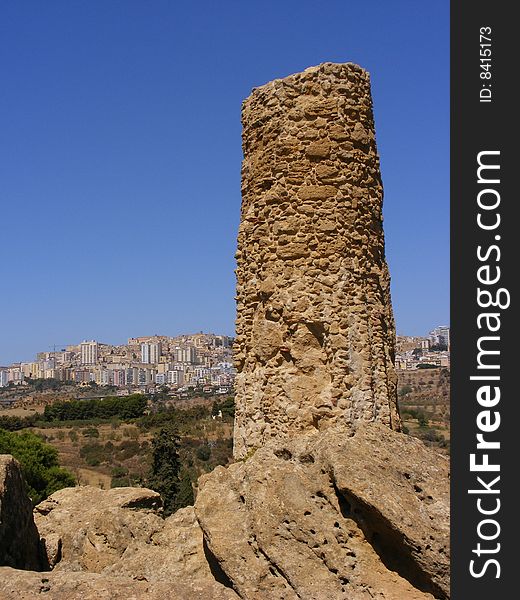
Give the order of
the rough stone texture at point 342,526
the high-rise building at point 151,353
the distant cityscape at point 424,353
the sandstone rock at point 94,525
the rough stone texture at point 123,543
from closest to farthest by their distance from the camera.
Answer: the rough stone texture at point 342,526, the rough stone texture at point 123,543, the sandstone rock at point 94,525, the distant cityscape at point 424,353, the high-rise building at point 151,353

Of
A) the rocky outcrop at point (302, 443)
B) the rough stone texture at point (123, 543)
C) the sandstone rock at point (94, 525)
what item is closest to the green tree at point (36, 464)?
the sandstone rock at point (94, 525)

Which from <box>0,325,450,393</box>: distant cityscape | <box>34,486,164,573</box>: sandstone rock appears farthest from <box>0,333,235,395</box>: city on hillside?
<box>34,486,164,573</box>: sandstone rock

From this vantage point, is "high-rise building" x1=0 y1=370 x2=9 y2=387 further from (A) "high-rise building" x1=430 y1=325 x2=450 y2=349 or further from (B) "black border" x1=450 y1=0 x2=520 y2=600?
(B) "black border" x1=450 y1=0 x2=520 y2=600

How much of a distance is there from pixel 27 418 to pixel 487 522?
2209 inches

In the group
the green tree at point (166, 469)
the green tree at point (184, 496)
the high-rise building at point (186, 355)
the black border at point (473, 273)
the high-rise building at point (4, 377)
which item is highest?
the black border at point (473, 273)

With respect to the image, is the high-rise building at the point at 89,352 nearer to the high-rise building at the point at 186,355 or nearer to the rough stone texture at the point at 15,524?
the high-rise building at the point at 186,355

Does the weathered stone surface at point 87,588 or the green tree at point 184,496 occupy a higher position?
the weathered stone surface at point 87,588

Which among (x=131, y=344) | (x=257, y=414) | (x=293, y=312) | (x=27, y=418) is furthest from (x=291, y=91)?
(x=131, y=344)

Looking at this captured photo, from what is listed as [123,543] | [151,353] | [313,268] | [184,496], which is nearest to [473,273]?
[313,268]

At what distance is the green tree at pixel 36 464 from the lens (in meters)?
19.8

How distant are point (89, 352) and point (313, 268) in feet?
572

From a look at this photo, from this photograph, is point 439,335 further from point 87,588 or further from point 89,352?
point 87,588

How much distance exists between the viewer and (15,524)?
22.2ft

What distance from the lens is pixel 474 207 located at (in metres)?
4.71
